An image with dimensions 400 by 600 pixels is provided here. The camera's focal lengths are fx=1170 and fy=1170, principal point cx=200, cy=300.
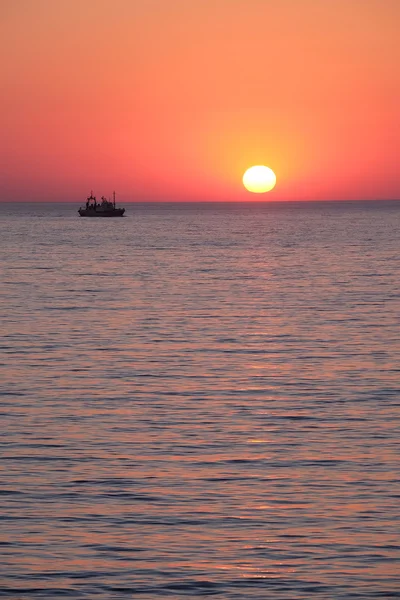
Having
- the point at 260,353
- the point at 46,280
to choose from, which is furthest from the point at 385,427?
the point at 46,280

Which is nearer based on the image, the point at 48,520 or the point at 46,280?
the point at 48,520

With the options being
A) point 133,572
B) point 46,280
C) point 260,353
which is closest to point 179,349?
point 260,353

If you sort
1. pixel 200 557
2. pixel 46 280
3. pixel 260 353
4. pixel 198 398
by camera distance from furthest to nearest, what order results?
pixel 46 280 → pixel 260 353 → pixel 198 398 → pixel 200 557

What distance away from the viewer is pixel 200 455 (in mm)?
22125

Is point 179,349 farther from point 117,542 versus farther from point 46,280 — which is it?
point 46,280

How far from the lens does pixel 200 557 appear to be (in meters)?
16.1

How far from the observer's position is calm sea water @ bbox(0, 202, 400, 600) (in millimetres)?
15688

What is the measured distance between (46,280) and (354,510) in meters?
60.2

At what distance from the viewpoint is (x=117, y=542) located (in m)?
16.7

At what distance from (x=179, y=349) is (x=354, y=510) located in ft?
68.6

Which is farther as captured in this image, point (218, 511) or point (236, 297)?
point (236, 297)

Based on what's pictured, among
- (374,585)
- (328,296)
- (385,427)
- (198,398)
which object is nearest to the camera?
(374,585)

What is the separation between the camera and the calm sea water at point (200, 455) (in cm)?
1569

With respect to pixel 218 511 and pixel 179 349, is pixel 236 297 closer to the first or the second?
pixel 179 349
